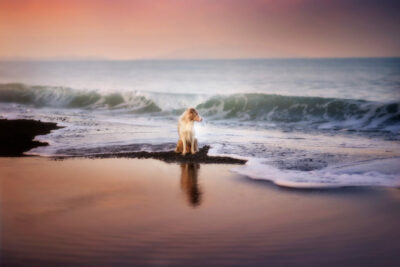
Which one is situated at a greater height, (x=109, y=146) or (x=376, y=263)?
(x=109, y=146)

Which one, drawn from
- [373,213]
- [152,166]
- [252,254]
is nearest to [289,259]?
[252,254]

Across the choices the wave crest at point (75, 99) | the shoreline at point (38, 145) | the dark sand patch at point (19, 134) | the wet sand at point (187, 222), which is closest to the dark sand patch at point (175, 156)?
the shoreline at point (38, 145)

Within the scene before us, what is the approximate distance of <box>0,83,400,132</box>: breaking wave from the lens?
16.7 metres

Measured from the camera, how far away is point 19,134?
11062mm

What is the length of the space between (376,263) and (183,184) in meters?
3.21

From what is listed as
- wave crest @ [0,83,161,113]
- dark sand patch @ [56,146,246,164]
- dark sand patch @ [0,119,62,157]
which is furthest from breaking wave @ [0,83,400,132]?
dark sand patch @ [56,146,246,164]

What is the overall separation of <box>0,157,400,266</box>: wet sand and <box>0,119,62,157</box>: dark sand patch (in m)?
2.50

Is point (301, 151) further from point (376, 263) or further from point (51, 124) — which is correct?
point (51, 124)

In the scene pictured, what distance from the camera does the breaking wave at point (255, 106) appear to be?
16656 mm

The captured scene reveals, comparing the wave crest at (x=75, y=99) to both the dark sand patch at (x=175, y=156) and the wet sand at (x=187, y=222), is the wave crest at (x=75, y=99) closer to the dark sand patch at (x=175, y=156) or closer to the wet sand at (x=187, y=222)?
the dark sand patch at (x=175, y=156)

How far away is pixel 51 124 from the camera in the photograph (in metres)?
13.4

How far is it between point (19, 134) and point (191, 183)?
22.3 feet

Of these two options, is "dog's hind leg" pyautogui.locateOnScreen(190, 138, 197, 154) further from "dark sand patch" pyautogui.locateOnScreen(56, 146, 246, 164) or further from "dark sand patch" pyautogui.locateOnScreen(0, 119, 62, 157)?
"dark sand patch" pyautogui.locateOnScreen(0, 119, 62, 157)

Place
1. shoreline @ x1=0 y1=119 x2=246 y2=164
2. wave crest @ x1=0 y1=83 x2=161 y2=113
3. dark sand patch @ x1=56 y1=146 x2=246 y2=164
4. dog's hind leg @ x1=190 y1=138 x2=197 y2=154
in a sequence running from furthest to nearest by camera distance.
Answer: wave crest @ x1=0 y1=83 x2=161 y2=113
dog's hind leg @ x1=190 y1=138 x2=197 y2=154
shoreline @ x1=0 y1=119 x2=246 y2=164
dark sand patch @ x1=56 y1=146 x2=246 y2=164
